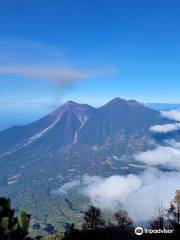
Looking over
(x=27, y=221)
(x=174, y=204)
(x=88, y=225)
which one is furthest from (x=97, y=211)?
(x=27, y=221)

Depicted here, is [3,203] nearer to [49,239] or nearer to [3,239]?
[3,239]

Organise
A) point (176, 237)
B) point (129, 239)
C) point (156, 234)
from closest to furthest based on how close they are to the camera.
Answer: point (176, 237)
point (156, 234)
point (129, 239)

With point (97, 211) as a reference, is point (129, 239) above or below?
below

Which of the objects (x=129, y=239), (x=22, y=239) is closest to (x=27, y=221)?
(x=22, y=239)

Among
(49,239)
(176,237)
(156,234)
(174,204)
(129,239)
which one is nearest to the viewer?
(176,237)

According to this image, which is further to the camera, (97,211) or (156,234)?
(97,211)

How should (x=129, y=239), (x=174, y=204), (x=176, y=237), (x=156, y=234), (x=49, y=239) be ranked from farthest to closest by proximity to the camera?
(x=49, y=239)
(x=174, y=204)
(x=129, y=239)
(x=156, y=234)
(x=176, y=237)

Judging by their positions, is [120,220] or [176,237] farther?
[120,220]

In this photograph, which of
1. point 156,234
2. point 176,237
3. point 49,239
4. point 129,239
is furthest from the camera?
point 49,239

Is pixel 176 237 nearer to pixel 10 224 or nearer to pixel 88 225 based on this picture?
pixel 10 224
